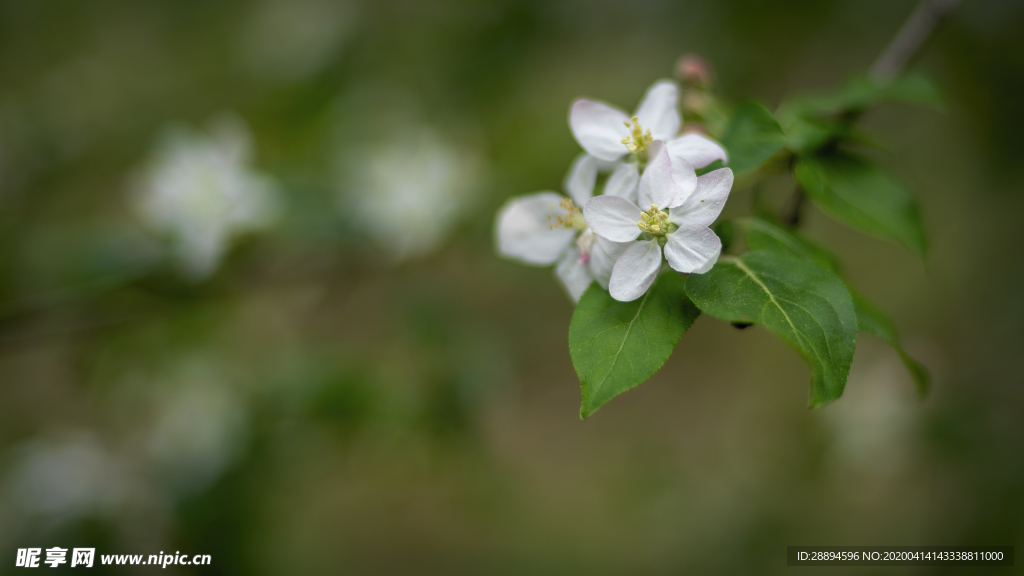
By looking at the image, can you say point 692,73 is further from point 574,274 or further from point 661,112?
point 574,274

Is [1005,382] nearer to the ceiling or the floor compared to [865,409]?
nearer to the floor

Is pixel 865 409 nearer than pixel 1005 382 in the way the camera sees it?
No

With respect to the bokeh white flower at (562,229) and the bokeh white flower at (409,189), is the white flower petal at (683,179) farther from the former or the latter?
the bokeh white flower at (409,189)

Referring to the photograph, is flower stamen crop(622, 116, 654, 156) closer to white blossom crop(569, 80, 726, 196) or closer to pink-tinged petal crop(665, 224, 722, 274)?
white blossom crop(569, 80, 726, 196)

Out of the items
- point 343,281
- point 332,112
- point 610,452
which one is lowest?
point 610,452

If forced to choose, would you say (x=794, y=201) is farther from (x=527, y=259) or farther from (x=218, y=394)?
(x=218, y=394)

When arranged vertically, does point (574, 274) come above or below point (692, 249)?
above

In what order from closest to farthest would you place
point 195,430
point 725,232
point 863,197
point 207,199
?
point 725,232 < point 863,197 < point 207,199 < point 195,430

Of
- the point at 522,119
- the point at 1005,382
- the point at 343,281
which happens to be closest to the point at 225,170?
the point at 343,281

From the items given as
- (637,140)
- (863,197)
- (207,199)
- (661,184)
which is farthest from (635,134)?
(207,199)
